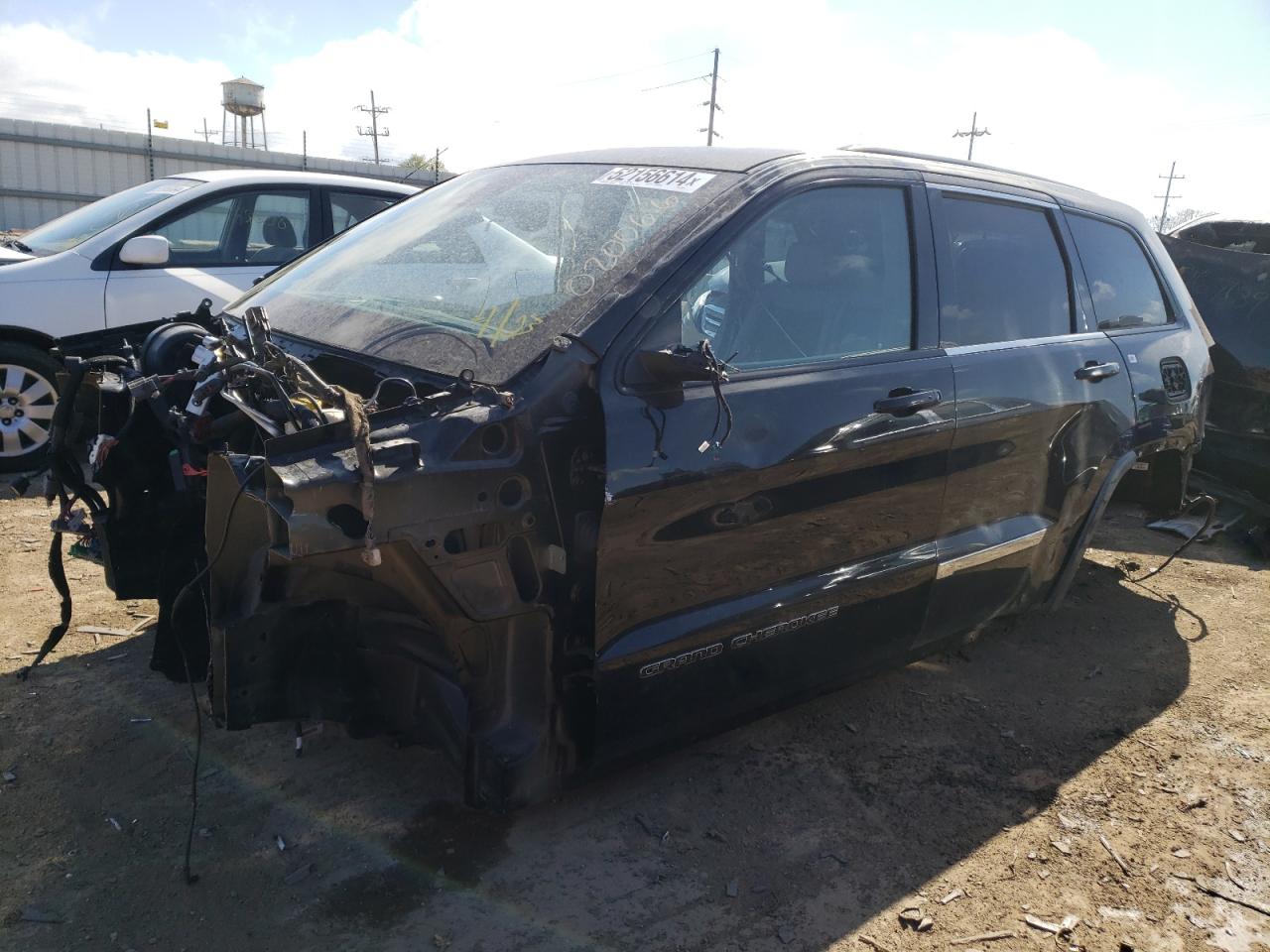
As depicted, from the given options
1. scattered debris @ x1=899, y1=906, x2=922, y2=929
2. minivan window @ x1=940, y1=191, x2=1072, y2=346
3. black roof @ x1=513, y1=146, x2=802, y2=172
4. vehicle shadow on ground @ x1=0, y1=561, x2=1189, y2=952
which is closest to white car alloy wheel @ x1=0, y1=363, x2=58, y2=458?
vehicle shadow on ground @ x1=0, y1=561, x2=1189, y2=952

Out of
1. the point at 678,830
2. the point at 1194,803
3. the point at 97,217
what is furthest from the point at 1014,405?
the point at 97,217

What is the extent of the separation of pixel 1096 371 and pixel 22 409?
5921 mm

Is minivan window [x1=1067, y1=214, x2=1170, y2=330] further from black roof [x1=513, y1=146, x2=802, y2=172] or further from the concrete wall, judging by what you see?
the concrete wall

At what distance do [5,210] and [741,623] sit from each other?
24870 millimetres

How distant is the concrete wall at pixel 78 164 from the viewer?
2233 cm

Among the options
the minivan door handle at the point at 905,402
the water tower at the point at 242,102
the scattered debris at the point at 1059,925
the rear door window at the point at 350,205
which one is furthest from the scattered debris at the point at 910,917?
the water tower at the point at 242,102

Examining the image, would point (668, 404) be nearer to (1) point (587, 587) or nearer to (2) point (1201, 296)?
(1) point (587, 587)

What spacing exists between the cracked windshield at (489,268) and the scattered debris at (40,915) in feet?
5.30

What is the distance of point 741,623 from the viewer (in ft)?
9.19

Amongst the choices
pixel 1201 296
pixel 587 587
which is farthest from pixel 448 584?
pixel 1201 296

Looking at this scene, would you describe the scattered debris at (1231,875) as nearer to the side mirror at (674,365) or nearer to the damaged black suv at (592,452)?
the damaged black suv at (592,452)

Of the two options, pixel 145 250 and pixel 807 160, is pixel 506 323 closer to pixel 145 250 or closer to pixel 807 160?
pixel 807 160

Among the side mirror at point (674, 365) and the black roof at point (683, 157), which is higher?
the black roof at point (683, 157)

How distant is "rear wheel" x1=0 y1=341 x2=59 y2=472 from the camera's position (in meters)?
5.85
